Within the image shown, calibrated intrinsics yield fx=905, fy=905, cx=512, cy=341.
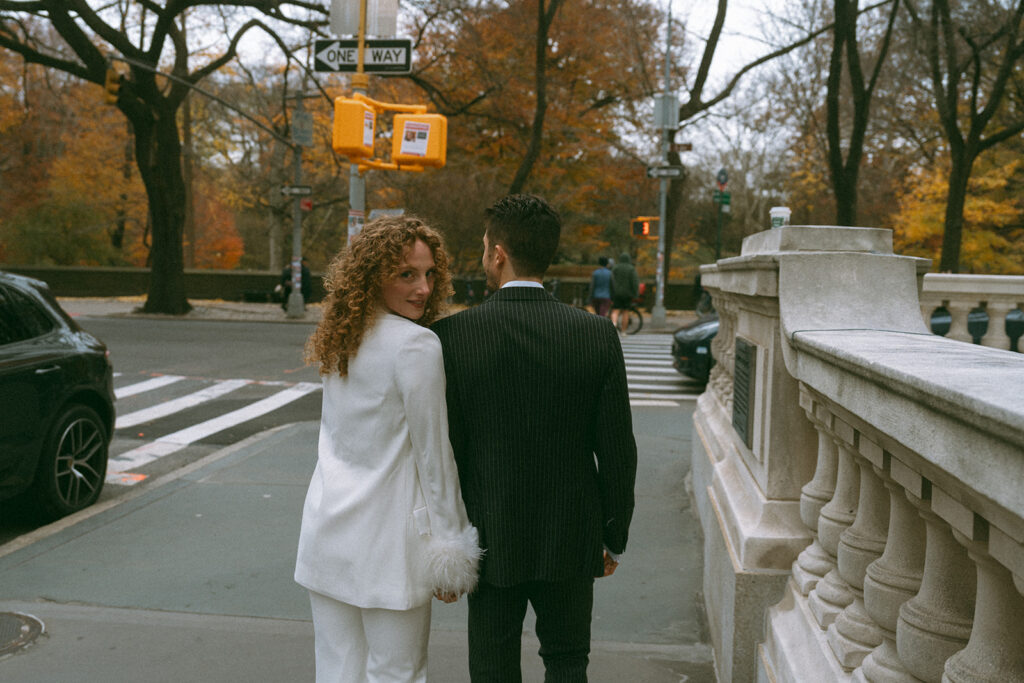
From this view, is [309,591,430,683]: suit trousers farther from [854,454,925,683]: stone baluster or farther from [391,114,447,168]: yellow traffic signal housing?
[391,114,447,168]: yellow traffic signal housing

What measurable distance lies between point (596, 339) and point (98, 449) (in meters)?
5.29

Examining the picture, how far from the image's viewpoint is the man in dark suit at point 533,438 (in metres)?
2.53

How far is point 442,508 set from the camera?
2551 mm

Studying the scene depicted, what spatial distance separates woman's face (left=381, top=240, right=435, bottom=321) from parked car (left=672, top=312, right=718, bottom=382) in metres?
11.6

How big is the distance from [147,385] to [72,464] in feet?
24.5

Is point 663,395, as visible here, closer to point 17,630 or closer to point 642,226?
point 17,630

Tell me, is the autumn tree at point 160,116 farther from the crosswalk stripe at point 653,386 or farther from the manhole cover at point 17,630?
the manhole cover at point 17,630

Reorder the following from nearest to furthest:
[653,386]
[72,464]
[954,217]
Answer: [72,464] < [653,386] < [954,217]

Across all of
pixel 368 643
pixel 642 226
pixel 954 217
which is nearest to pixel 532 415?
pixel 368 643

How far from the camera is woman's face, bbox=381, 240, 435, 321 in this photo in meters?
2.62

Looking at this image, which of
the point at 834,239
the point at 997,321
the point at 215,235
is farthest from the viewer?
the point at 215,235

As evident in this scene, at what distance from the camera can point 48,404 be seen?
19.7 ft

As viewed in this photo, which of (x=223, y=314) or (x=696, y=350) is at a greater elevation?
(x=696, y=350)

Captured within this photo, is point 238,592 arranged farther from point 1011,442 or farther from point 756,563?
point 1011,442
